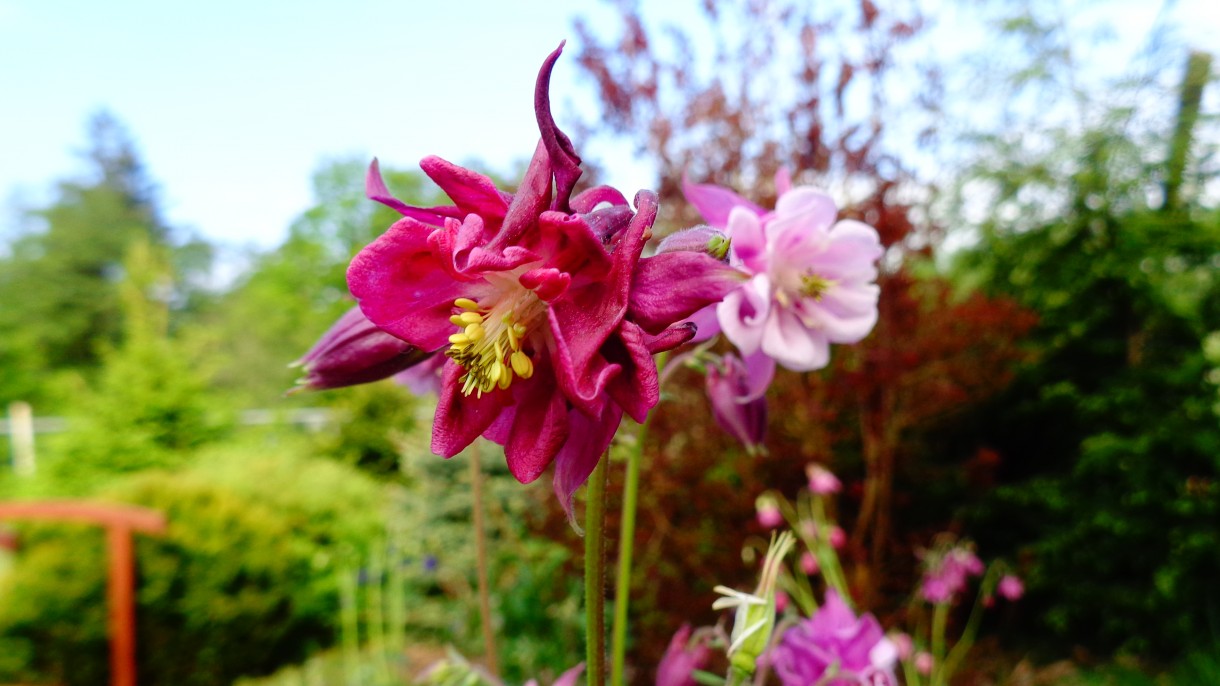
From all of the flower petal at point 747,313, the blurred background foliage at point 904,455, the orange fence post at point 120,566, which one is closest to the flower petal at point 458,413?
the flower petal at point 747,313

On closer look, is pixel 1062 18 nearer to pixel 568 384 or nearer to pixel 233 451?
pixel 568 384

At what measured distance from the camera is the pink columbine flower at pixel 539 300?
0.42 metres

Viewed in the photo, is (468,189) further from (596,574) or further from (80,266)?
(80,266)

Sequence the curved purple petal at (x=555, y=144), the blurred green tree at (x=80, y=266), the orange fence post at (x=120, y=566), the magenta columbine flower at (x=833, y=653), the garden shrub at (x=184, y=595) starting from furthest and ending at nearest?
the blurred green tree at (x=80, y=266)
the garden shrub at (x=184, y=595)
the orange fence post at (x=120, y=566)
the magenta columbine flower at (x=833, y=653)
the curved purple petal at (x=555, y=144)

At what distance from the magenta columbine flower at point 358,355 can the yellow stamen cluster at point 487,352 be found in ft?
0.32

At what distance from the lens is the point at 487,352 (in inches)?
18.0

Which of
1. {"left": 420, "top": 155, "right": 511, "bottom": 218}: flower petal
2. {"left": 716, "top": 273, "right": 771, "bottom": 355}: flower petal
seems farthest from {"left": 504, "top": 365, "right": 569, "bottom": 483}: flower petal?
{"left": 716, "top": 273, "right": 771, "bottom": 355}: flower petal

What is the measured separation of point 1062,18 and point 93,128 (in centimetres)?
3431

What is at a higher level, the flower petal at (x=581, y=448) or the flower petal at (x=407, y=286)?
the flower petal at (x=407, y=286)

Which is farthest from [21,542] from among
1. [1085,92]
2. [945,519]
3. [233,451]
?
[1085,92]

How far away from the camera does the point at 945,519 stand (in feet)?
14.6

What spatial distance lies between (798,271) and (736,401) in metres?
0.16

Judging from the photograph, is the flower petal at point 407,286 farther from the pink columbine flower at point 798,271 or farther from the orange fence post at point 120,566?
the orange fence post at point 120,566

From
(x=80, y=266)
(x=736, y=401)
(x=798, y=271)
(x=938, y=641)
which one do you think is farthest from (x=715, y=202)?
(x=80, y=266)
